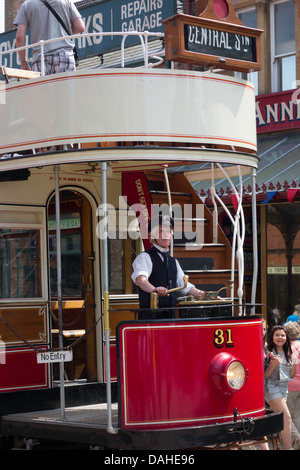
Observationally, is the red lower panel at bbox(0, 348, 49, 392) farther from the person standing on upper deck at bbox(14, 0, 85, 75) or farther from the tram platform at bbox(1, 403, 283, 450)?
the person standing on upper deck at bbox(14, 0, 85, 75)

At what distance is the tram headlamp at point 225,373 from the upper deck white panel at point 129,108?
6.31 ft

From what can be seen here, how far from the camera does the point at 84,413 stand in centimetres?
842

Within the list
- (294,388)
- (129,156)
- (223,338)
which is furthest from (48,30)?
(294,388)

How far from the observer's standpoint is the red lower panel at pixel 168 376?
7.23m

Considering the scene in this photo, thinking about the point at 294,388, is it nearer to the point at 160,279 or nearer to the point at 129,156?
the point at 160,279

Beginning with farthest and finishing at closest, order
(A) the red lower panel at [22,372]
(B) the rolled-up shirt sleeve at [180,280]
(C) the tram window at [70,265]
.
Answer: (C) the tram window at [70,265] → (A) the red lower panel at [22,372] → (B) the rolled-up shirt sleeve at [180,280]

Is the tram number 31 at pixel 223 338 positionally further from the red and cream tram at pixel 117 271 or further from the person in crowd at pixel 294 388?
the person in crowd at pixel 294 388

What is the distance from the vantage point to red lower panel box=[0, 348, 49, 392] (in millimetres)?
8570

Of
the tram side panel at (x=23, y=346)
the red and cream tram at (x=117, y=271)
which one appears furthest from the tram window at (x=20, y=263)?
the tram side panel at (x=23, y=346)

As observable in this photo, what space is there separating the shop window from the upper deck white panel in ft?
28.2

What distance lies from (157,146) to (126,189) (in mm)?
2044

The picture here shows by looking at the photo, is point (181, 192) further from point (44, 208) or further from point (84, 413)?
point (84, 413)

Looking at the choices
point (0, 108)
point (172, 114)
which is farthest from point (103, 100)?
point (0, 108)

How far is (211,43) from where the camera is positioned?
8.02 metres
